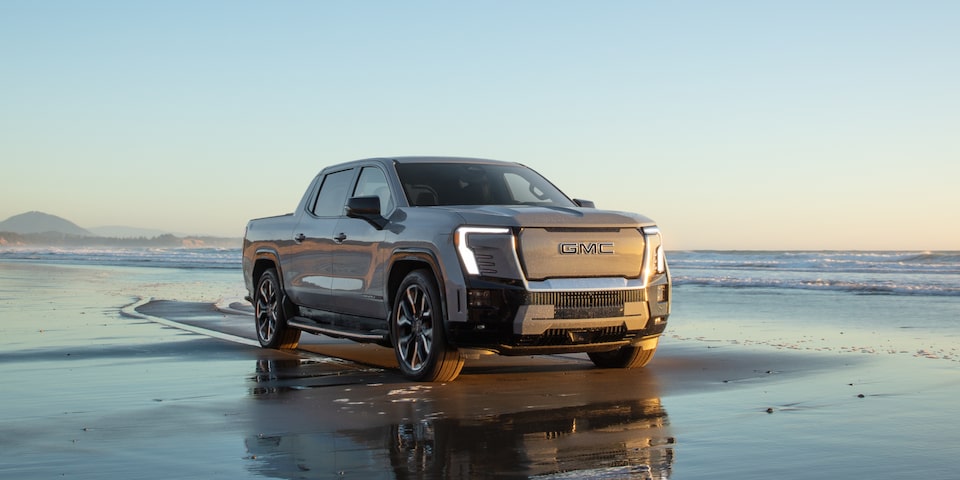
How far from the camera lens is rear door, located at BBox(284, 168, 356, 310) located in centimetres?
1072

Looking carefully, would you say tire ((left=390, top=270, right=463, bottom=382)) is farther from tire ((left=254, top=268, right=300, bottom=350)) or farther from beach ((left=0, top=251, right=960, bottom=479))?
tire ((left=254, top=268, right=300, bottom=350))

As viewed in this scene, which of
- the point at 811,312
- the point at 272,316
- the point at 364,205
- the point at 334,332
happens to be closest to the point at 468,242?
the point at 364,205

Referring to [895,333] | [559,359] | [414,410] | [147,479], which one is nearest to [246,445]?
[147,479]

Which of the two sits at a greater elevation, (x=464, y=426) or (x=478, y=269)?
(x=478, y=269)

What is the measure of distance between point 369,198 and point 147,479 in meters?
4.51

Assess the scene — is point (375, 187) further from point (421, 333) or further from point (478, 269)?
point (478, 269)

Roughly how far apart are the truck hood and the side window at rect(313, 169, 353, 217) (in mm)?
2027

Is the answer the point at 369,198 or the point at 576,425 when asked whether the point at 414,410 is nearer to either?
the point at 576,425

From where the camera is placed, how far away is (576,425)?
6.80 meters

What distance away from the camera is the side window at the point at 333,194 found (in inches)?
428

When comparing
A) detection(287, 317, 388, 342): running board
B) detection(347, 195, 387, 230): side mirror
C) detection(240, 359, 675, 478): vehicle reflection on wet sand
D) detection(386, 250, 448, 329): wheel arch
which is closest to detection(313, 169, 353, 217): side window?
detection(287, 317, 388, 342): running board

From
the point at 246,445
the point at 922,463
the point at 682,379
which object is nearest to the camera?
the point at 922,463

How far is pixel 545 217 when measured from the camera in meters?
8.78

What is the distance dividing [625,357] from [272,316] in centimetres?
419
